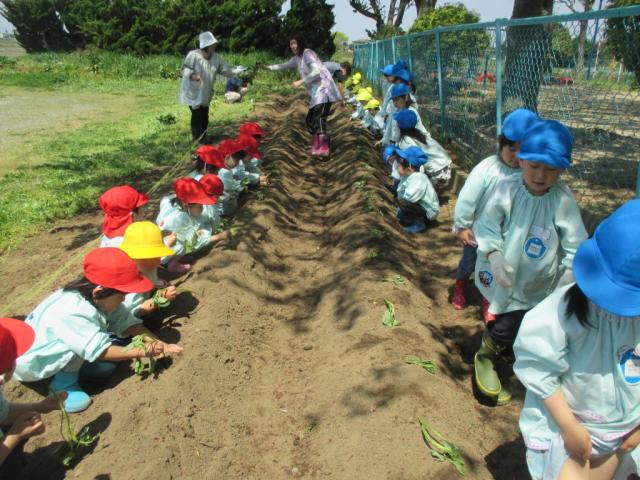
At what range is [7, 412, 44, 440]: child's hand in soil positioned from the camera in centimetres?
229

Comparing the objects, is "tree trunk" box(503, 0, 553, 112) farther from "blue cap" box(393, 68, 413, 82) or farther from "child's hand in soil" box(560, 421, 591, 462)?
"child's hand in soil" box(560, 421, 591, 462)

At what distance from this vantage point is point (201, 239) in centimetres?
466

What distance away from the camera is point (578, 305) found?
5.74 feet

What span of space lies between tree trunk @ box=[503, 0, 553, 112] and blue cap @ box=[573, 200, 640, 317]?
3.94 m

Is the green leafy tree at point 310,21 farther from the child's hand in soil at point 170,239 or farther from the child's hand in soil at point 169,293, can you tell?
the child's hand in soil at point 169,293

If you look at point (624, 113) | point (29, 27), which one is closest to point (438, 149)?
point (624, 113)

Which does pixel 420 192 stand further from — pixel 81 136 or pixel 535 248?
pixel 81 136

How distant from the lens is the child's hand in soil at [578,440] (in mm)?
1796

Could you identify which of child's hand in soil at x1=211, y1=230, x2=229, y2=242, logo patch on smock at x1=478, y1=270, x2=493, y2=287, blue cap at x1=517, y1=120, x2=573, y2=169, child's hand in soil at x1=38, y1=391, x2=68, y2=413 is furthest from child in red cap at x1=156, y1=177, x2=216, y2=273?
blue cap at x1=517, y1=120, x2=573, y2=169

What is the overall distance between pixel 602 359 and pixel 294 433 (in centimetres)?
178

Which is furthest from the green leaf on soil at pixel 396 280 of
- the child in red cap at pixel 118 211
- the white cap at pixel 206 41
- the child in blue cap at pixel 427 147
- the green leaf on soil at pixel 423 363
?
the white cap at pixel 206 41

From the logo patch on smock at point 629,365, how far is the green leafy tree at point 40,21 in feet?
143

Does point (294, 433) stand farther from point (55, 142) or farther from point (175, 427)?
point (55, 142)

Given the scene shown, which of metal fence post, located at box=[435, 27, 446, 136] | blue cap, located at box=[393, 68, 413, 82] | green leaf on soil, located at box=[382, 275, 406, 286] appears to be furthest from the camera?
metal fence post, located at box=[435, 27, 446, 136]
